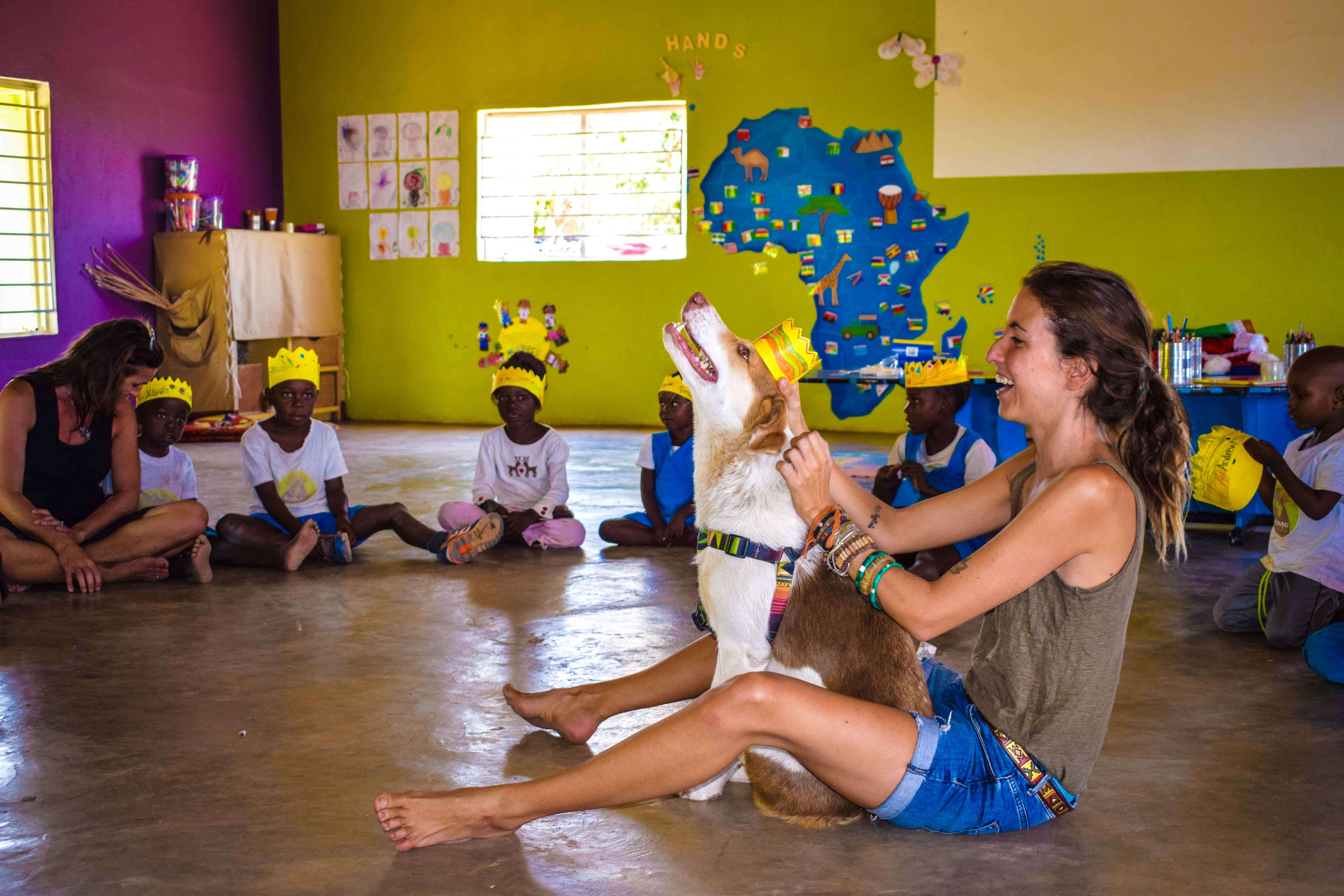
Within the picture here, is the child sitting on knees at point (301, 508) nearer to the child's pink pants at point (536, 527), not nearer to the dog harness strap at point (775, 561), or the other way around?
the child's pink pants at point (536, 527)

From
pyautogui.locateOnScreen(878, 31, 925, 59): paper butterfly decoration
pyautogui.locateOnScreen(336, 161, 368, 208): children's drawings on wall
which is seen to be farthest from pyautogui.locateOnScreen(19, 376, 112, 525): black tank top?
pyautogui.locateOnScreen(878, 31, 925, 59): paper butterfly decoration

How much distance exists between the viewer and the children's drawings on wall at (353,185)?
1012 cm

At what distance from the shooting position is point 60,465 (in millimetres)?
4082

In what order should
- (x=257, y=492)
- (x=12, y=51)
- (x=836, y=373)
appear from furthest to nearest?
(x=12, y=51) → (x=836, y=373) → (x=257, y=492)

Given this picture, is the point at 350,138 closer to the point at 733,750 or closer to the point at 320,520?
the point at 320,520

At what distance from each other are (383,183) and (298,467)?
603 cm

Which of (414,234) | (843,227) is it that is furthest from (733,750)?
(414,234)

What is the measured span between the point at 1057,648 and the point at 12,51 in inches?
326

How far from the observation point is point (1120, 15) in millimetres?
8242

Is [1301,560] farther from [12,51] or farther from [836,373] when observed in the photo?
[12,51]

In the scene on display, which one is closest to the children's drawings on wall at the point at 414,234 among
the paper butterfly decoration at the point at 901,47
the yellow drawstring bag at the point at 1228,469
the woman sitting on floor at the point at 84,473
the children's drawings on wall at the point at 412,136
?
the children's drawings on wall at the point at 412,136

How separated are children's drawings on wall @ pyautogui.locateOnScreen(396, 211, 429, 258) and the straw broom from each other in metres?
2.08

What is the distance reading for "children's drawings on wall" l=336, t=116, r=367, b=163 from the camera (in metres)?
10.1

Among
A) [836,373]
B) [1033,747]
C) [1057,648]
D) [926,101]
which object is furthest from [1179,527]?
[926,101]
